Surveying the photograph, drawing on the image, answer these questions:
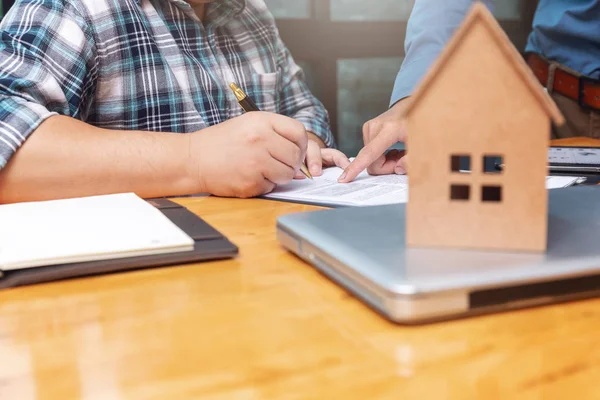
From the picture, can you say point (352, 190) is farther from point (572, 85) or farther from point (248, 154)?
point (572, 85)

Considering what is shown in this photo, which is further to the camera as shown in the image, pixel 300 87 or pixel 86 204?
pixel 300 87

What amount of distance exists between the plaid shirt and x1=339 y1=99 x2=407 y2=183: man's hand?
0.44 meters

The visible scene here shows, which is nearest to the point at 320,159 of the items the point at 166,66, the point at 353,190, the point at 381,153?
the point at 381,153

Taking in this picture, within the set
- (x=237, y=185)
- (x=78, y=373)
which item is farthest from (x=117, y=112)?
(x=78, y=373)

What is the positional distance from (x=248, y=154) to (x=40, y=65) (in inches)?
16.7

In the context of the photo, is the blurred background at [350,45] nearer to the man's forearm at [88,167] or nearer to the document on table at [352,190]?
the document on table at [352,190]

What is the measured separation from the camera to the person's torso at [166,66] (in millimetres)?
1211

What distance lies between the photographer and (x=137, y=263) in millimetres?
539

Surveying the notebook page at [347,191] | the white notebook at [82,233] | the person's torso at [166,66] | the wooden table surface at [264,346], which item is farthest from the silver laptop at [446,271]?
the person's torso at [166,66]

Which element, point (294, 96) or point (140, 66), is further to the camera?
point (294, 96)

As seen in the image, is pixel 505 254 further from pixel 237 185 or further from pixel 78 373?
pixel 237 185

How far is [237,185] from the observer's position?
0.90 meters

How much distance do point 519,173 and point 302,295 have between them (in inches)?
7.6

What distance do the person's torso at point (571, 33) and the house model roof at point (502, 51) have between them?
1829 millimetres
